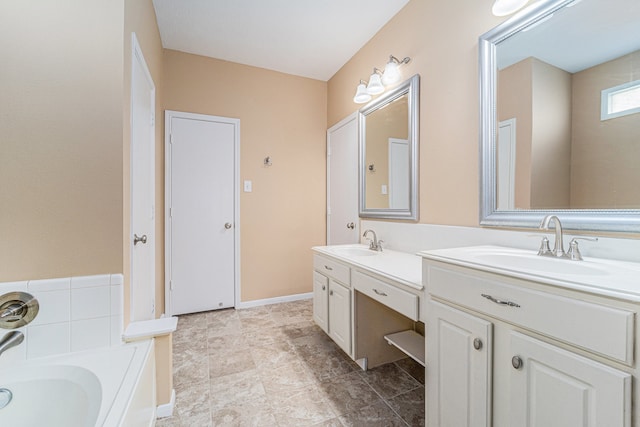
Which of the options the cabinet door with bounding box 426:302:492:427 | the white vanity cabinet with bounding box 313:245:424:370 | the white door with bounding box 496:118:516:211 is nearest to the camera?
the cabinet door with bounding box 426:302:492:427

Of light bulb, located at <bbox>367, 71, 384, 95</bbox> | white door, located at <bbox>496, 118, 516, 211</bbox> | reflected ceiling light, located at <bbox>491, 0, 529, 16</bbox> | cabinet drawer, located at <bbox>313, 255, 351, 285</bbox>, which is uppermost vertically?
light bulb, located at <bbox>367, 71, 384, 95</bbox>

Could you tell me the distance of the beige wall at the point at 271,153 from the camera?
109 inches

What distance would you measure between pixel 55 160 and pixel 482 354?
1.91m

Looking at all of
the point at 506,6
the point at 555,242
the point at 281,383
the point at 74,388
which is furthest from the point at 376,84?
the point at 74,388

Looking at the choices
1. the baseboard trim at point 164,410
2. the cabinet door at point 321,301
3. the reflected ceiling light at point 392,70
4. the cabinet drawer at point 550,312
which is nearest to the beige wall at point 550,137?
the cabinet drawer at point 550,312

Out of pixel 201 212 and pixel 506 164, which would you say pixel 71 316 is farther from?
pixel 506 164

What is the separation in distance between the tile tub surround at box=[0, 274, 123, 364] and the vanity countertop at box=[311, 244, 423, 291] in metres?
1.26

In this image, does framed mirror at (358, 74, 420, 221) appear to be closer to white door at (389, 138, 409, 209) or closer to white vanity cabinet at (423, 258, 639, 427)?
white door at (389, 138, 409, 209)

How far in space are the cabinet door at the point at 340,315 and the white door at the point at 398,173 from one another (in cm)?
79

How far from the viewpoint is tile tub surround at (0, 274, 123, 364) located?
3.79ft

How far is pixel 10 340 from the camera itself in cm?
107

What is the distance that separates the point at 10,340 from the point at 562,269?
217 centimetres

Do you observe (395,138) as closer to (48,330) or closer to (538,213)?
(538,213)

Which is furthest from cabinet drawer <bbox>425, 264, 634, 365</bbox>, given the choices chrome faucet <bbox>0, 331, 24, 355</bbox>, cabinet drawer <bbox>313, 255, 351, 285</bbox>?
chrome faucet <bbox>0, 331, 24, 355</bbox>
